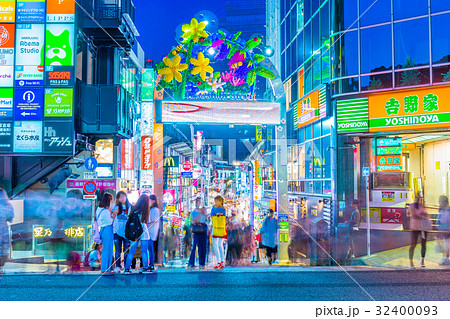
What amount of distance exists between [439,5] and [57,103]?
54.7ft

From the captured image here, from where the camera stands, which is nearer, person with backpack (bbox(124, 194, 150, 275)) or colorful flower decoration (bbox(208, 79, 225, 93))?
person with backpack (bbox(124, 194, 150, 275))

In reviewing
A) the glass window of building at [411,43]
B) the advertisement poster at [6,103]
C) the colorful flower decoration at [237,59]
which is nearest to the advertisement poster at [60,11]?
the advertisement poster at [6,103]

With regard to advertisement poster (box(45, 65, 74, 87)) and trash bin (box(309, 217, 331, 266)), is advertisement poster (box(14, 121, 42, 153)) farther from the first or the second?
trash bin (box(309, 217, 331, 266))

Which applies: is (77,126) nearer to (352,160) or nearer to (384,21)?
(352,160)

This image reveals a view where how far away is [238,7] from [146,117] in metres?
118

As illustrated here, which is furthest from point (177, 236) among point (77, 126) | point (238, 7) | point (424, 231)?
point (238, 7)

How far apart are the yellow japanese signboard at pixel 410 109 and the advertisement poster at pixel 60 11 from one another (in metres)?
13.9

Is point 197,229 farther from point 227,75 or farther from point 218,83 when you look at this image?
point 227,75

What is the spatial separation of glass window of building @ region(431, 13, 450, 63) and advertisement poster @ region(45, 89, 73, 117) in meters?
15.7

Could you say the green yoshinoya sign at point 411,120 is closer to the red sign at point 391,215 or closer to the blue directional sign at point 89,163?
the red sign at point 391,215

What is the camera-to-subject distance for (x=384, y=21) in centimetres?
1914

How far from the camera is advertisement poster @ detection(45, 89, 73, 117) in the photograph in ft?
57.0

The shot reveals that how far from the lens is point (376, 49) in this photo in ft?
63.3

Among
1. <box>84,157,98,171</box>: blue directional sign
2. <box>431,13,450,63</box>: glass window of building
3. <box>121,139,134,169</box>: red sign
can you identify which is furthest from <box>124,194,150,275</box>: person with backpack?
<box>121,139,134,169</box>: red sign
